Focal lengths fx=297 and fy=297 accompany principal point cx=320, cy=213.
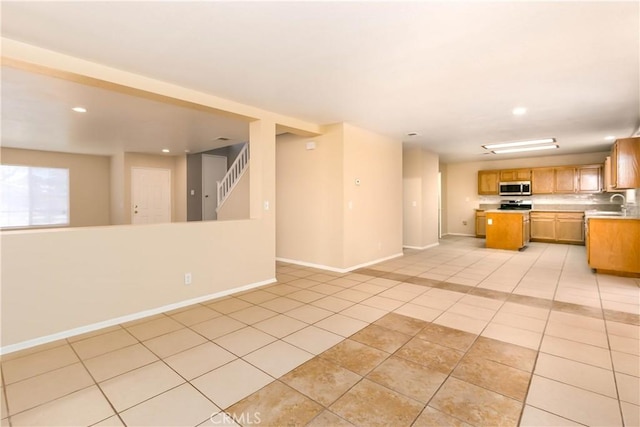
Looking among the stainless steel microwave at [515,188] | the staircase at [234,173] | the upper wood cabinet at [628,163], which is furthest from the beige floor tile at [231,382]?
the stainless steel microwave at [515,188]

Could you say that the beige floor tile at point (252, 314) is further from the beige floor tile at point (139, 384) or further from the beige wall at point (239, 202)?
the beige wall at point (239, 202)

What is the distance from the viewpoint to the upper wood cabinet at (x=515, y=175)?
890cm

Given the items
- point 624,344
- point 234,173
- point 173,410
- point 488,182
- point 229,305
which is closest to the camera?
point 173,410

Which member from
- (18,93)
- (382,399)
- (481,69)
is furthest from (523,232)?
(18,93)

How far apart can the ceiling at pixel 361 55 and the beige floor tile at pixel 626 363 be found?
261 centimetres

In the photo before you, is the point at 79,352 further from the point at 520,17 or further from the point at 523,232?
the point at 523,232

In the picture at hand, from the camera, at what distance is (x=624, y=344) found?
2607mm

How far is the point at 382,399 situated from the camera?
6.21 feet

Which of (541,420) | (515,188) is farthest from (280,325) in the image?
(515,188)

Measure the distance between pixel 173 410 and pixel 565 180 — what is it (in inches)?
409

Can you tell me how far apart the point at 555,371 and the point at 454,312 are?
3.86 feet

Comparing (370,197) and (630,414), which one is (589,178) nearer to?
(370,197)

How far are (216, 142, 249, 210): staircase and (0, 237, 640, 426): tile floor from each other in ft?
10.5

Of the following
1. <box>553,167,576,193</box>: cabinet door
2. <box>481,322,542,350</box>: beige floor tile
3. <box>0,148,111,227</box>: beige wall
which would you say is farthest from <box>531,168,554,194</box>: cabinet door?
<box>0,148,111,227</box>: beige wall
